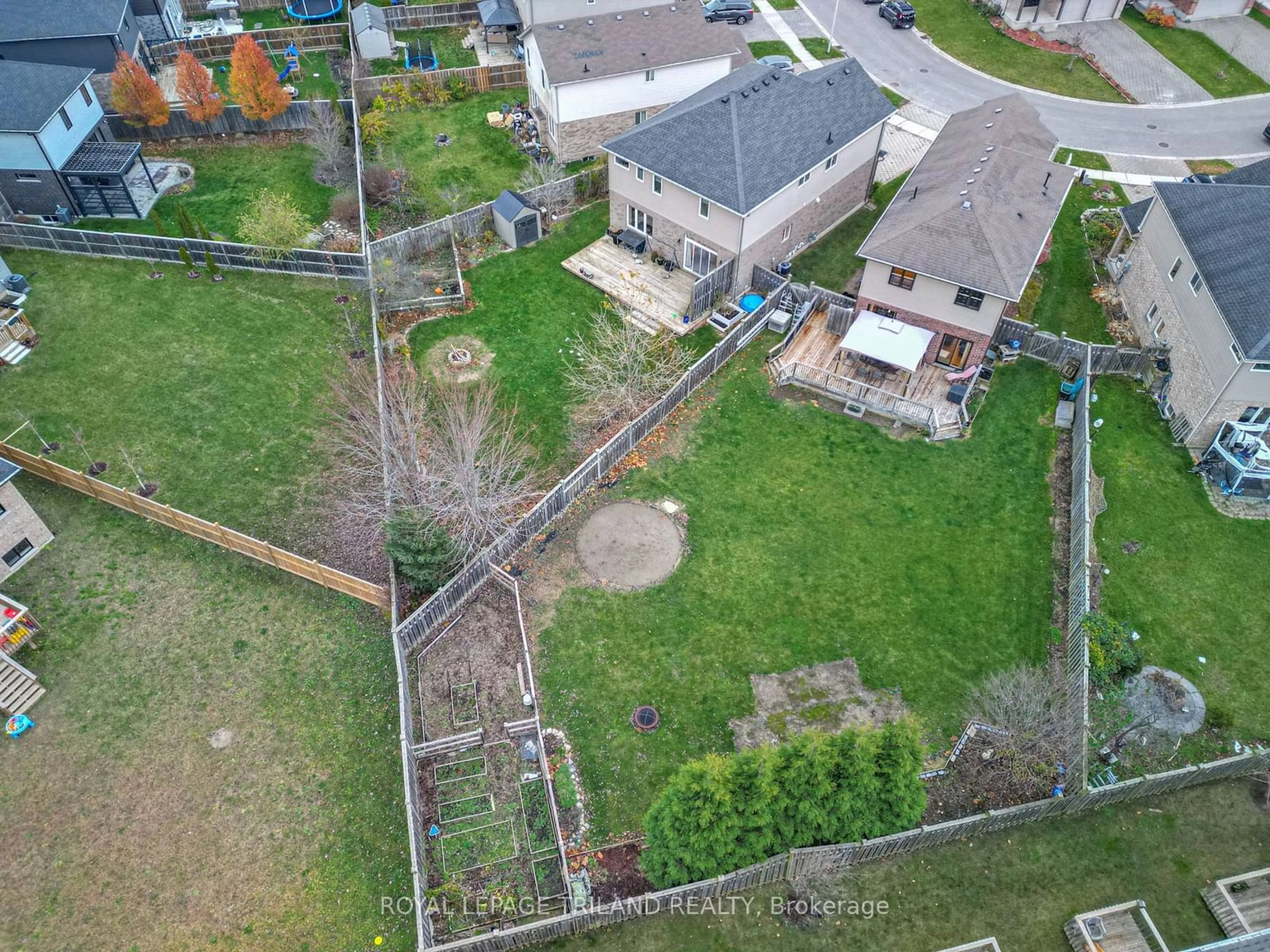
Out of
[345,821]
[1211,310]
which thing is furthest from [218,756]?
[1211,310]

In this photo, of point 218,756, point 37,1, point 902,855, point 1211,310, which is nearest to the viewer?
point 902,855

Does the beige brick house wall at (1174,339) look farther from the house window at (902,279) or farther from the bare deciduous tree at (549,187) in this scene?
the bare deciduous tree at (549,187)

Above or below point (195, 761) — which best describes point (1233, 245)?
above

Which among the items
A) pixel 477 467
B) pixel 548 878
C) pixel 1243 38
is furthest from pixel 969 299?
pixel 1243 38

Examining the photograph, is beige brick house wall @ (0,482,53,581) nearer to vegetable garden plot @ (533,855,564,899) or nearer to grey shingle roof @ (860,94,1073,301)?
vegetable garden plot @ (533,855,564,899)

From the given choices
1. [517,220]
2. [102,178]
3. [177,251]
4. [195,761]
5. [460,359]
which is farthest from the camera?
[102,178]

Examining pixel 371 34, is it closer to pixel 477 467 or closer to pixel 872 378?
pixel 477 467

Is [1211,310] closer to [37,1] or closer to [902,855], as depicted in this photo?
[902,855]
